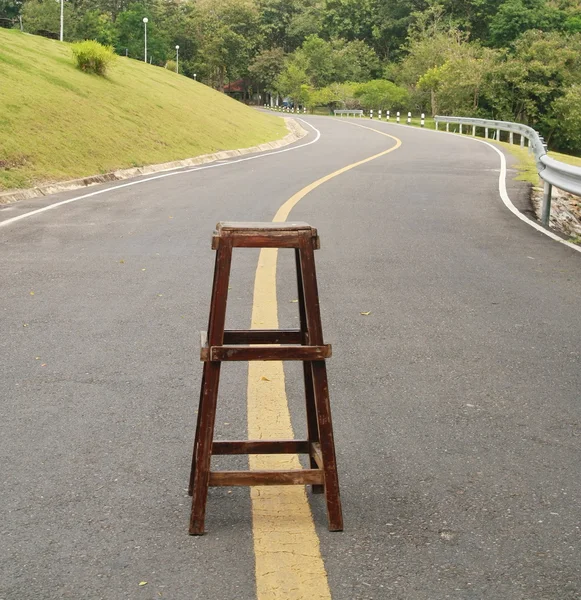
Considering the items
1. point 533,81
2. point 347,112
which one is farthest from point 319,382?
point 347,112

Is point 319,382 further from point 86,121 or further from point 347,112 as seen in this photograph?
point 347,112

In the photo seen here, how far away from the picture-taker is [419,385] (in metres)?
4.95

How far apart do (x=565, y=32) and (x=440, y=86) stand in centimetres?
2784

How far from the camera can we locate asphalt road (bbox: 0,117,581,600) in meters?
2.96

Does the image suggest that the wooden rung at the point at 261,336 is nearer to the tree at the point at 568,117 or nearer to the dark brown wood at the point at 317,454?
the dark brown wood at the point at 317,454

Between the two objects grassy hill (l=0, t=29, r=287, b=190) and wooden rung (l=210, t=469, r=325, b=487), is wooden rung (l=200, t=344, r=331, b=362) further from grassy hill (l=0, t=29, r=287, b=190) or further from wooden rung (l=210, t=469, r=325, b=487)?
grassy hill (l=0, t=29, r=287, b=190)

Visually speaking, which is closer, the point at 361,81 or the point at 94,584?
the point at 94,584

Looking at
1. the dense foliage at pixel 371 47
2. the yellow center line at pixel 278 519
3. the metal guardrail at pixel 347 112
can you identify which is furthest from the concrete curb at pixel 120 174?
the metal guardrail at pixel 347 112

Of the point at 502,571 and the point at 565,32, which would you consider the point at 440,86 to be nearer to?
the point at 565,32

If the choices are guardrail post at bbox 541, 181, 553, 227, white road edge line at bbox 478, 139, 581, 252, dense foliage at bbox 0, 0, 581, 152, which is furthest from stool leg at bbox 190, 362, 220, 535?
dense foliage at bbox 0, 0, 581, 152

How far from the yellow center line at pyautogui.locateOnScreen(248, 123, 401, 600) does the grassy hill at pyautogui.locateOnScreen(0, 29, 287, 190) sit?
12.3m

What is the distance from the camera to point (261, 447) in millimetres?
3641

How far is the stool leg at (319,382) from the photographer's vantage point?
129 inches

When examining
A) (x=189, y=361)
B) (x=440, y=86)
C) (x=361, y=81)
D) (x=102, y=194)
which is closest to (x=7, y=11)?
(x=361, y=81)
